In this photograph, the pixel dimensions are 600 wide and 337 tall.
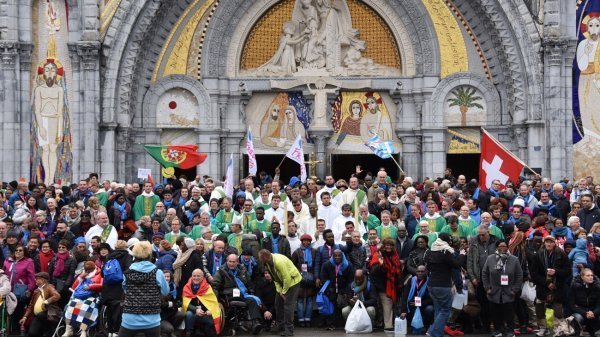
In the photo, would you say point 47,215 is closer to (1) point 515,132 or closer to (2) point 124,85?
(2) point 124,85

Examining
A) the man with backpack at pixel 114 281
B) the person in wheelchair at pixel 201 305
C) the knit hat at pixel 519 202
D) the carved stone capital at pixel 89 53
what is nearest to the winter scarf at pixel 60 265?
the man with backpack at pixel 114 281

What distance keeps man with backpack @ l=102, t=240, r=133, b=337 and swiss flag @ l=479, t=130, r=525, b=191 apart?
10.5 meters

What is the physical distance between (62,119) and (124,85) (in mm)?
2160

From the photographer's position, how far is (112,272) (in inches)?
771

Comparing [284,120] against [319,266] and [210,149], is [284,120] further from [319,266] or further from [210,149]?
[319,266]

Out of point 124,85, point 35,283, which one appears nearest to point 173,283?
point 35,283

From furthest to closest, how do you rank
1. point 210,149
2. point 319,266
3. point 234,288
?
point 210,149 → point 319,266 → point 234,288

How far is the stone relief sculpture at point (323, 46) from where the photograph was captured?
115 feet

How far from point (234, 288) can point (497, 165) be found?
8841 millimetres

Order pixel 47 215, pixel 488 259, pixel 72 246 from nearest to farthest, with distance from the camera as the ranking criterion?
pixel 488 259 → pixel 72 246 → pixel 47 215

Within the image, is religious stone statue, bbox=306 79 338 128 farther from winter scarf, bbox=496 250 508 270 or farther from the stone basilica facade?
winter scarf, bbox=496 250 508 270

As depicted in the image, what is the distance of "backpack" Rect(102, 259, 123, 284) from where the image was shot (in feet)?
64.1

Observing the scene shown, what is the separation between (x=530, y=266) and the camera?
21.3m

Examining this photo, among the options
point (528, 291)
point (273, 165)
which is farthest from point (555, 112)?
point (528, 291)
